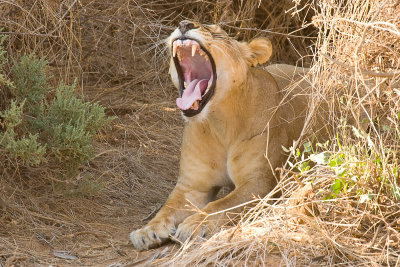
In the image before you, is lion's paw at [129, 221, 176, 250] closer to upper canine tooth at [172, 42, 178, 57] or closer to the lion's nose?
upper canine tooth at [172, 42, 178, 57]

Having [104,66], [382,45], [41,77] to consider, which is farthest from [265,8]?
[382,45]

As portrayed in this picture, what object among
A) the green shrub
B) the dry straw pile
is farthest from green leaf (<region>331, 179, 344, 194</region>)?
A: the green shrub

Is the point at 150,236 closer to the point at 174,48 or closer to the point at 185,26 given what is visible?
the point at 174,48

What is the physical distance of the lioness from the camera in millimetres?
4367

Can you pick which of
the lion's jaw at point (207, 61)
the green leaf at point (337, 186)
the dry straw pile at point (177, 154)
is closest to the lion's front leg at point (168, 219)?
the dry straw pile at point (177, 154)

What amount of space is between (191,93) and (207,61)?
0.28 meters

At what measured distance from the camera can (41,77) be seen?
15.3 feet

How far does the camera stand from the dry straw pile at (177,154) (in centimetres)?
342

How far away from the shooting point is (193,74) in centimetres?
466

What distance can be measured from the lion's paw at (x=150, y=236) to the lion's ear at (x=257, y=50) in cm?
127

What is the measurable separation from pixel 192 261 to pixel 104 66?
146 inches

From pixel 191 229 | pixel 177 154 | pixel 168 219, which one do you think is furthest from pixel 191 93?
pixel 177 154

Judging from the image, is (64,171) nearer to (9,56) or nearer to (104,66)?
(9,56)

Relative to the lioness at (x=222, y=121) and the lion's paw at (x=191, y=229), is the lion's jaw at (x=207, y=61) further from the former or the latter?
the lion's paw at (x=191, y=229)
